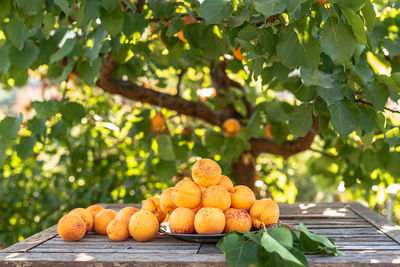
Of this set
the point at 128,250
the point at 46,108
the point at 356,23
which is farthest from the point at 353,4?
the point at 46,108

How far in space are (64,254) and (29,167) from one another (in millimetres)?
1805

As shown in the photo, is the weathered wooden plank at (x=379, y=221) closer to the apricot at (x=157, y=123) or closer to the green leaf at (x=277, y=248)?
the green leaf at (x=277, y=248)

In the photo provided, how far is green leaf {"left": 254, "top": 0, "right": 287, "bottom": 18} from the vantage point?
2.54ft

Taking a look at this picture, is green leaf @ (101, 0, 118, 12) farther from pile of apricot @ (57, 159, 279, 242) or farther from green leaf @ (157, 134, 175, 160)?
green leaf @ (157, 134, 175, 160)

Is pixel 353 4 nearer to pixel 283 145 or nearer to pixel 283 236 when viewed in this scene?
pixel 283 236

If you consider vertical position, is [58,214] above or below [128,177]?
below

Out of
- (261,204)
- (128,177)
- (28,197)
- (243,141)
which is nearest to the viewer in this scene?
(261,204)

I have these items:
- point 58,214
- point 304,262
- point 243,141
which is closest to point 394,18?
point 243,141

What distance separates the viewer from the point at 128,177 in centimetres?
246

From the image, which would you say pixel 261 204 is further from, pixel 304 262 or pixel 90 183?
pixel 90 183

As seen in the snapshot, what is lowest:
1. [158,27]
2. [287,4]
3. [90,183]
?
[90,183]

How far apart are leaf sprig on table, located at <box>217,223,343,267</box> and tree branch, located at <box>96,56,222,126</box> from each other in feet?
4.06

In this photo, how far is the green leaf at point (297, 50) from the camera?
36.4 inches

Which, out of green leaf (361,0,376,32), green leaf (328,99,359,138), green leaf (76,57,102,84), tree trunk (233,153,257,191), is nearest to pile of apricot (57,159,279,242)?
green leaf (328,99,359,138)
